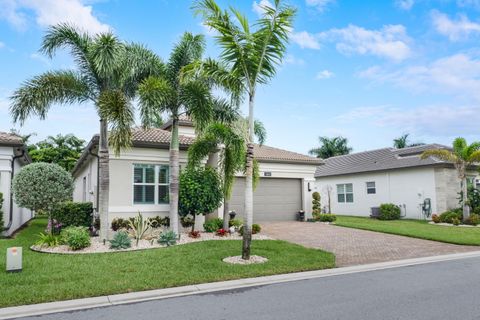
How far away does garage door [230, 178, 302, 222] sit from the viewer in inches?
728

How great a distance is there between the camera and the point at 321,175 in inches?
1112

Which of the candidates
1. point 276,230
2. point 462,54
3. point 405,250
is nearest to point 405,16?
point 462,54

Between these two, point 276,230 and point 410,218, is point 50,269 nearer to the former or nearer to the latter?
point 276,230

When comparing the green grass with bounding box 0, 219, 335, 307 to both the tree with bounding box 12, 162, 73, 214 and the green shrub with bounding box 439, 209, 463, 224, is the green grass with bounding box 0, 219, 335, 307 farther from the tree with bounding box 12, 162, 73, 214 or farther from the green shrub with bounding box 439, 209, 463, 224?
the green shrub with bounding box 439, 209, 463, 224

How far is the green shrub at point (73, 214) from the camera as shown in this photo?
523 inches

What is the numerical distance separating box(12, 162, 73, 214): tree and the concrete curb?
7542mm

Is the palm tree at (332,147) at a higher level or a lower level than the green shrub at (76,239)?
higher

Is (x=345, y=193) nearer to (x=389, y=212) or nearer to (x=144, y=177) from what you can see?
(x=389, y=212)

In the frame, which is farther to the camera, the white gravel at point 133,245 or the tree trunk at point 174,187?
the tree trunk at point 174,187

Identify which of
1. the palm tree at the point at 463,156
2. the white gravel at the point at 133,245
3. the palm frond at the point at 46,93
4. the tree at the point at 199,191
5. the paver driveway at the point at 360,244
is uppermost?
the palm frond at the point at 46,93

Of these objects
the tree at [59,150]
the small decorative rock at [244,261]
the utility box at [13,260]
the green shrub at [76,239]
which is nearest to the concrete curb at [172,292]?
the small decorative rock at [244,261]

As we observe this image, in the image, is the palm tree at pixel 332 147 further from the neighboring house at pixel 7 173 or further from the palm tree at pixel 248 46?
the neighboring house at pixel 7 173

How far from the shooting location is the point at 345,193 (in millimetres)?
26703

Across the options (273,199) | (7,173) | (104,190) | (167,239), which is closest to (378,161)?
(273,199)
